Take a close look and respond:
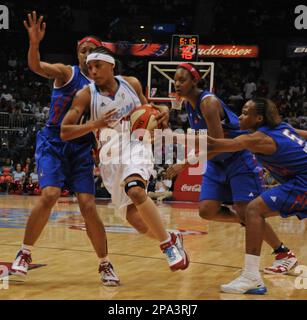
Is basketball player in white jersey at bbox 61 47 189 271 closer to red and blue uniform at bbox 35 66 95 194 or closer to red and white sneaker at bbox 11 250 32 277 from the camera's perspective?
red and blue uniform at bbox 35 66 95 194

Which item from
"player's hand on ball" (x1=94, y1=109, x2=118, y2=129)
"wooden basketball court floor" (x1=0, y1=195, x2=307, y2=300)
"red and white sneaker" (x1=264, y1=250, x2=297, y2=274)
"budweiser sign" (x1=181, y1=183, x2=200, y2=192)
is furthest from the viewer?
"budweiser sign" (x1=181, y1=183, x2=200, y2=192)

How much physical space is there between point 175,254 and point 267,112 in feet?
4.35

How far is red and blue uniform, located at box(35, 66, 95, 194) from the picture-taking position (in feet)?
16.8

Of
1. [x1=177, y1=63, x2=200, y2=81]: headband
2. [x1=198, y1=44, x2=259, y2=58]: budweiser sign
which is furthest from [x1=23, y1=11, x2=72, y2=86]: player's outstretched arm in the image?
[x1=198, y1=44, x2=259, y2=58]: budweiser sign

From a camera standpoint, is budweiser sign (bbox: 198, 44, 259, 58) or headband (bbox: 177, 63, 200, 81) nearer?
headband (bbox: 177, 63, 200, 81)

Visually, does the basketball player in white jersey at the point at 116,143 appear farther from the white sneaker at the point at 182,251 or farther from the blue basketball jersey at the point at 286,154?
the blue basketball jersey at the point at 286,154

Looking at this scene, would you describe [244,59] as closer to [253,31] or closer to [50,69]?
[253,31]

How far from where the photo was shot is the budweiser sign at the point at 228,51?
81.0 feet

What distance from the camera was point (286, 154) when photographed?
16.0ft

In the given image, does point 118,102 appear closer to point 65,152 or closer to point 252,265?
point 65,152

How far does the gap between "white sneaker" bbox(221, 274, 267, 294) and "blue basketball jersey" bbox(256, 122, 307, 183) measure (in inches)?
35.0

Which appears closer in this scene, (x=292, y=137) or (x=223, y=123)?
(x=292, y=137)

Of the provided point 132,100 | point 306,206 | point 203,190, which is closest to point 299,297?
point 306,206

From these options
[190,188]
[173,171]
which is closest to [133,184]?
[173,171]
